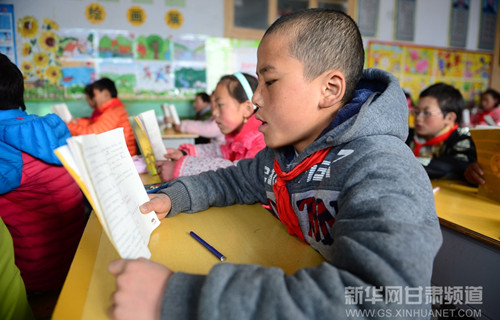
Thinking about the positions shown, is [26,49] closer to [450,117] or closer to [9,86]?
[9,86]

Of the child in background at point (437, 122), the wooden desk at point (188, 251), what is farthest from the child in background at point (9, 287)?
the child in background at point (437, 122)

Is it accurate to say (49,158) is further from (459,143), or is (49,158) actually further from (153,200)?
(459,143)

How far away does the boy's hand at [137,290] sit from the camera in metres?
0.44

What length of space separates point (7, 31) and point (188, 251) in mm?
4090

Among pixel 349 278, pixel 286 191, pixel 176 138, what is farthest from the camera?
pixel 176 138

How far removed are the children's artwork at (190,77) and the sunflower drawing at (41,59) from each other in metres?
1.41

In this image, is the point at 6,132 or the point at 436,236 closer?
the point at 436,236

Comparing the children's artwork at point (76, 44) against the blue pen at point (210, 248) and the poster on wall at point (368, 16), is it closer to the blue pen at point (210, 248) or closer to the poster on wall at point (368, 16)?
the poster on wall at point (368, 16)

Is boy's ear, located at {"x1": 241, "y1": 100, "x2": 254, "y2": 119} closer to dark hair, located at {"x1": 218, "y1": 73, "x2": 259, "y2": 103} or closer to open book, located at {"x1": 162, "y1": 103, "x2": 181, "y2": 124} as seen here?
dark hair, located at {"x1": 218, "y1": 73, "x2": 259, "y2": 103}

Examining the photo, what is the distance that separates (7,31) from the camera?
3498mm

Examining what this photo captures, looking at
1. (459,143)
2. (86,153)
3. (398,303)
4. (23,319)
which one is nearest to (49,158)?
(23,319)

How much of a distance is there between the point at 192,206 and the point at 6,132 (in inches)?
31.2

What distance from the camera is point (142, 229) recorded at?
0.64m

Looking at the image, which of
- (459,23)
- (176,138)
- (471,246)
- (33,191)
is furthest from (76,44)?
(459,23)
